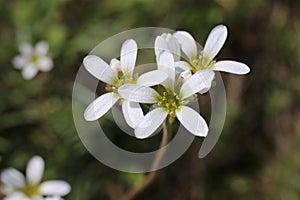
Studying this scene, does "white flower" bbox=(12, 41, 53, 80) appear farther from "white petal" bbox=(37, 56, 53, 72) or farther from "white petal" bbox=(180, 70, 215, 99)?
"white petal" bbox=(180, 70, 215, 99)

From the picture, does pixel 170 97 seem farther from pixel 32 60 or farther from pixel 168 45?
pixel 32 60

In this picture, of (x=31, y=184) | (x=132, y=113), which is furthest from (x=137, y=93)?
(x=31, y=184)

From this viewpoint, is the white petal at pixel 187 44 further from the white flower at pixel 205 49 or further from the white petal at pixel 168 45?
the white petal at pixel 168 45

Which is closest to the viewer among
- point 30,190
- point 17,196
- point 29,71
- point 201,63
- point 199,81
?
point 199,81

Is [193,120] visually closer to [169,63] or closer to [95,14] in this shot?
[169,63]

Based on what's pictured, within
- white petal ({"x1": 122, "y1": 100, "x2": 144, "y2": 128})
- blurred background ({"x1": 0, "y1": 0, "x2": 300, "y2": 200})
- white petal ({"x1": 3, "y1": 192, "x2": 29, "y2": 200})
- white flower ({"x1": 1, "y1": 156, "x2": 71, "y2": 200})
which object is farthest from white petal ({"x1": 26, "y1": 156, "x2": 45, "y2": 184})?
white petal ({"x1": 122, "y1": 100, "x2": 144, "y2": 128})

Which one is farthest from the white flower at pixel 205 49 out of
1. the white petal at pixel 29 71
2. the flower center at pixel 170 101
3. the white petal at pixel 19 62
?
the white petal at pixel 19 62

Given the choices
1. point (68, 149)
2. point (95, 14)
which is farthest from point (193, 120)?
point (95, 14)
